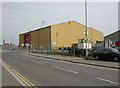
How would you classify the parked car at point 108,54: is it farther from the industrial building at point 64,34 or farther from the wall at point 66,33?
the wall at point 66,33

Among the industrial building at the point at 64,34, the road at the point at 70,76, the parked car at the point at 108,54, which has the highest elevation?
the industrial building at the point at 64,34

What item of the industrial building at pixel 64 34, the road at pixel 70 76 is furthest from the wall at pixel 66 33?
the road at pixel 70 76

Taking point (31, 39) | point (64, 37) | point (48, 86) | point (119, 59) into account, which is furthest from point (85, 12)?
point (31, 39)

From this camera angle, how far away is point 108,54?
111ft

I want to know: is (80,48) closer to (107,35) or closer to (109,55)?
(109,55)

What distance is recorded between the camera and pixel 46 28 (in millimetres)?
103250

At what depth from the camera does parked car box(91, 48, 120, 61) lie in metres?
32.4

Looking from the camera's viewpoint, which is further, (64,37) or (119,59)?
(64,37)

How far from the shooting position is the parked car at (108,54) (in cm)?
3243

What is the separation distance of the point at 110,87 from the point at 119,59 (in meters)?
20.2

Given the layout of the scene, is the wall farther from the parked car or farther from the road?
the road

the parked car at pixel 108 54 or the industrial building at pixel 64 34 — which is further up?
the industrial building at pixel 64 34

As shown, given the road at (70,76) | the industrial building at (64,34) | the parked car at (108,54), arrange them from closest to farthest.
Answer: the road at (70,76) → the parked car at (108,54) → the industrial building at (64,34)

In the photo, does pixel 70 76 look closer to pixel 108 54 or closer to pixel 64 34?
pixel 108 54
